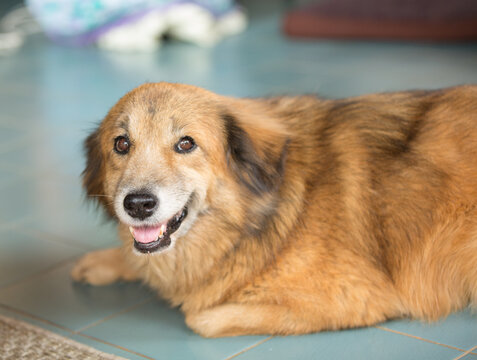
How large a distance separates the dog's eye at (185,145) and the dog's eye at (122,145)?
0.63 feet

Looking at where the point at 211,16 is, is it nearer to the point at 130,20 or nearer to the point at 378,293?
the point at 130,20

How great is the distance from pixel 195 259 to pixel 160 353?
1.22 ft

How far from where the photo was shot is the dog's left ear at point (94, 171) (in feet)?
9.09

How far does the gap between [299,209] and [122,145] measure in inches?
27.6

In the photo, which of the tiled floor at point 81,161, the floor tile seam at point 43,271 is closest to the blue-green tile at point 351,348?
the tiled floor at point 81,161

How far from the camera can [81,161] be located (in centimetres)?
482

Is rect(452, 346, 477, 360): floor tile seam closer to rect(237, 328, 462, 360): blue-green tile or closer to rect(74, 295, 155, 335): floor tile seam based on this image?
rect(237, 328, 462, 360): blue-green tile

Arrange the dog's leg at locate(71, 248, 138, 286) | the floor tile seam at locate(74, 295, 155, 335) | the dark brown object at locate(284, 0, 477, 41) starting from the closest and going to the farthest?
the floor tile seam at locate(74, 295, 155, 335) → the dog's leg at locate(71, 248, 138, 286) → the dark brown object at locate(284, 0, 477, 41)

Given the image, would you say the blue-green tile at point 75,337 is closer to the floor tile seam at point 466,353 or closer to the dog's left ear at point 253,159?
the dog's left ear at point 253,159

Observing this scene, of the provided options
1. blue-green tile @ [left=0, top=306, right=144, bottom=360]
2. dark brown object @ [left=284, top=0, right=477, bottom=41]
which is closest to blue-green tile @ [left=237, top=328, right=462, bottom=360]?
blue-green tile @ [left=0, top=306, right=144, bottom=360]

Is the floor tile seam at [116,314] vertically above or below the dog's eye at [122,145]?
below

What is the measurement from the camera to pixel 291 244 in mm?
2568

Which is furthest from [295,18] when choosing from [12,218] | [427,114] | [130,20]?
[427,114]

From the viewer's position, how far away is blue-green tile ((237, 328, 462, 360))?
237 cm
